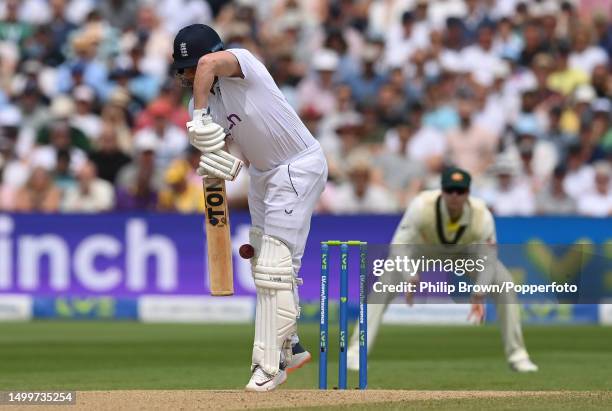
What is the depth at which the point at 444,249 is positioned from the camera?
7.45m

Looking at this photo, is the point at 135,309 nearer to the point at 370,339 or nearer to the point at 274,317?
the point at 370,339

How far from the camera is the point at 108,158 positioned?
15.8 meters

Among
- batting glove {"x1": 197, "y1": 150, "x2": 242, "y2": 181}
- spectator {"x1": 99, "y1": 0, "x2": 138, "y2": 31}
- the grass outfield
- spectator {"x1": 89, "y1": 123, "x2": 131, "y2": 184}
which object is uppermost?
spectator {"x1": 99, "y1": 0, "x2": 138, "y2": 31}

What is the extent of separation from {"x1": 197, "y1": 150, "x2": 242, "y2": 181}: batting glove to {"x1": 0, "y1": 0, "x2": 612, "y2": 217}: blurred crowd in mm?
7949

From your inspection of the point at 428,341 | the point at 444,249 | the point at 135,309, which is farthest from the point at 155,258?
the point at 444,249

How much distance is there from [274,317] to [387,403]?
72cm

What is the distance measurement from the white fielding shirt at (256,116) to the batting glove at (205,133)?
252 mm

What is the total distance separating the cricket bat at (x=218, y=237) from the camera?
6.93 m

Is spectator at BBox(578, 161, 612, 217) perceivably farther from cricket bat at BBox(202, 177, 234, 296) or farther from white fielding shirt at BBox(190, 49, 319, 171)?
cricket bat at BBox(202, 177, 234, 296)

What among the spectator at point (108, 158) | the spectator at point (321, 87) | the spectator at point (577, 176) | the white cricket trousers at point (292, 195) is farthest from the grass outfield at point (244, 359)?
the spectator at point (321, 87)

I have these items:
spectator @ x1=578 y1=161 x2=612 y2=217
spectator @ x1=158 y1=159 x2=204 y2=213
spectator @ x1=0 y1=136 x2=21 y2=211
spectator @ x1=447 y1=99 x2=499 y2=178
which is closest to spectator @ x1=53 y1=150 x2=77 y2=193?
spectator @ x1=0 y1=136 x2=21 y2=211

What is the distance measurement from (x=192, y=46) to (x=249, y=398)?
65.8 inches

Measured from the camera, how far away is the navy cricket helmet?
6.93 meters

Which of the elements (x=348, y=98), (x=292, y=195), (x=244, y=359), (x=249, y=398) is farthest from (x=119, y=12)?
(x=249, y=398)
